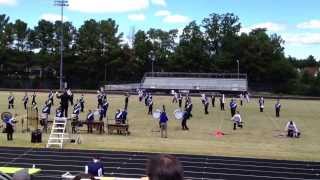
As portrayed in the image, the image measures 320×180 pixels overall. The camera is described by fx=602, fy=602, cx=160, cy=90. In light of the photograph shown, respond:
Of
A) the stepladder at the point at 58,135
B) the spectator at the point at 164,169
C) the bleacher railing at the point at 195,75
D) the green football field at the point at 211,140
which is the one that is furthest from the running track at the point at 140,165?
the bleacher railing at the point at 195,75

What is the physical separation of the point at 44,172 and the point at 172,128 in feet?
54.9

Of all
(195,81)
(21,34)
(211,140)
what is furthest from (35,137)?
(21,34)

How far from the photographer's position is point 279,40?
4818 inches

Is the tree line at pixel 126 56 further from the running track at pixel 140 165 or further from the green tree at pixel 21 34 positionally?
the running track at pixel 140 165

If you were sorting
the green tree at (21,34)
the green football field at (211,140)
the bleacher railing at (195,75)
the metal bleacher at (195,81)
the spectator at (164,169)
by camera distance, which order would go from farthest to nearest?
the green tree at (21,34), the bleacher railing at (195,75), the metal bleacher at (195,81), the green football field at (211,140), the spectator at (164,169)

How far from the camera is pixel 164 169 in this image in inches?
146

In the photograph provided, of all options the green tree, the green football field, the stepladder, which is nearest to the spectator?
the green football field

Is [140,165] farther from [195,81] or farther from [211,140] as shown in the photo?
[195,81]

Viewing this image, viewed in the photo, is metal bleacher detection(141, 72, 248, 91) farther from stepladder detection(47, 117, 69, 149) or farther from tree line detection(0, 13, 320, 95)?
stepladder detection(47, 117, 69, 149)

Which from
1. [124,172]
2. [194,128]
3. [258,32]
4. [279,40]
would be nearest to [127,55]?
[258,32]

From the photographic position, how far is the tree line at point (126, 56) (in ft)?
327

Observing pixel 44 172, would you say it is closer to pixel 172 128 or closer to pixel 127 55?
pixel 172 128

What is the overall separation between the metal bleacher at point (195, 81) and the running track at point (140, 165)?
69720 mm

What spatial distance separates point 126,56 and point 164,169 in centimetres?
9890
